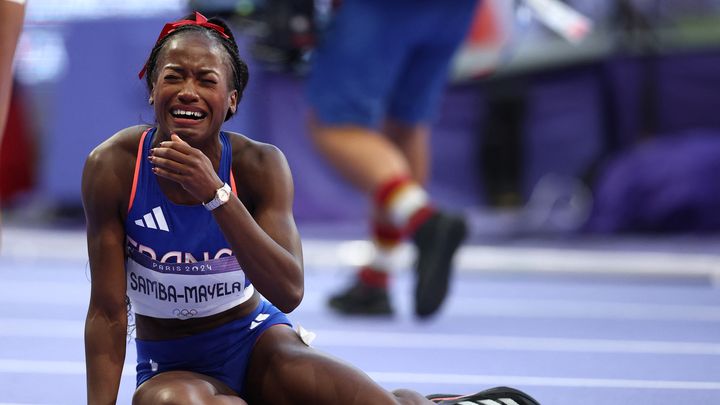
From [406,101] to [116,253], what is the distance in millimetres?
2474

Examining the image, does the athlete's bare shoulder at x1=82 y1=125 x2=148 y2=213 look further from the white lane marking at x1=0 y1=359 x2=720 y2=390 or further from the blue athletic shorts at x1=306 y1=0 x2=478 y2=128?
the blue athletic shorts at x1=306 y1=0 x2=478 y2=128

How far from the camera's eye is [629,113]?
305 inches

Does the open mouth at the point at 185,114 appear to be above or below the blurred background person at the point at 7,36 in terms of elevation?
below

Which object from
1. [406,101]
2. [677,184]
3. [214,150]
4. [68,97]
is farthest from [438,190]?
[214,150]

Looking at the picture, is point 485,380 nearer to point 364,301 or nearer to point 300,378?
point 300,378

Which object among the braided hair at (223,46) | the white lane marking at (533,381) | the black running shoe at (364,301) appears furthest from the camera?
the black running shoe at (364,301)

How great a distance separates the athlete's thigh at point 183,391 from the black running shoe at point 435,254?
1725 millimetres

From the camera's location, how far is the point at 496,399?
2.63 metres

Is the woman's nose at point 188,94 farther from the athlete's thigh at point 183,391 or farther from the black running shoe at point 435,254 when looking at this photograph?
the black running shoe at point 435,254

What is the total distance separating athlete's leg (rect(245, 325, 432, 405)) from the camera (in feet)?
7.88

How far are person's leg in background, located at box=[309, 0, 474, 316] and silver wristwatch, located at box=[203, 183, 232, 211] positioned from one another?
1.92 meters

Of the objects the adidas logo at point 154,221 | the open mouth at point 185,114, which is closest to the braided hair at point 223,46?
the open mouth at point 185,114

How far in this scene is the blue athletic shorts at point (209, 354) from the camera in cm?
246

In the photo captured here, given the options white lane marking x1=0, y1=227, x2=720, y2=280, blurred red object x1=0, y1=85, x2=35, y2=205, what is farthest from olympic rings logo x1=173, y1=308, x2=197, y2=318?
blurred red object x1=0, y1=85, x2=35, y2=205
